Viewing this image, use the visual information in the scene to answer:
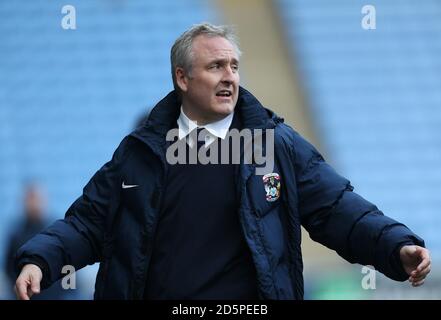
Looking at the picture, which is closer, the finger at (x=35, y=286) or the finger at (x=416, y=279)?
the finger at (x=416, y=279)

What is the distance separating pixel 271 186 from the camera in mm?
3387

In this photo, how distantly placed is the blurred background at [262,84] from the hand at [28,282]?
631 centimetres

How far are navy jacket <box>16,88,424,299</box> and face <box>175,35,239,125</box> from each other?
0.22 feet

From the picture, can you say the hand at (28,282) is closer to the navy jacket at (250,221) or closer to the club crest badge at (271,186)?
the navy jacket at (250,221)

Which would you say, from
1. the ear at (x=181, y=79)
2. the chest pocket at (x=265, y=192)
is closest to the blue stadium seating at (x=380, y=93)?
the ear at (x=181, y=79)

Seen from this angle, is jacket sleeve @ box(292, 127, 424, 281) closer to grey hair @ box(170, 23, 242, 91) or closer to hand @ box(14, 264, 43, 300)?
grey hair @ box(170, 23, 242, 91)

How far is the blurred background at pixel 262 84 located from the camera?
10.2 metres

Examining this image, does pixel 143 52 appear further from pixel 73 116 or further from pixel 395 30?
pixel 395 30

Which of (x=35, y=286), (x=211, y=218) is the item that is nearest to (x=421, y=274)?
(x=211, y=218)

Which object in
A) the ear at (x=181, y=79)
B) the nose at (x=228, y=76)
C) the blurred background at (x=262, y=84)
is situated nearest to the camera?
the nose at (x=228, y=76)

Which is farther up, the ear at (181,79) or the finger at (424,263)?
the ear at (181,79)

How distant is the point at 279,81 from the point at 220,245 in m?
7.33

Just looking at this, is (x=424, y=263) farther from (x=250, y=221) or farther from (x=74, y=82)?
(x=74, y=82)
